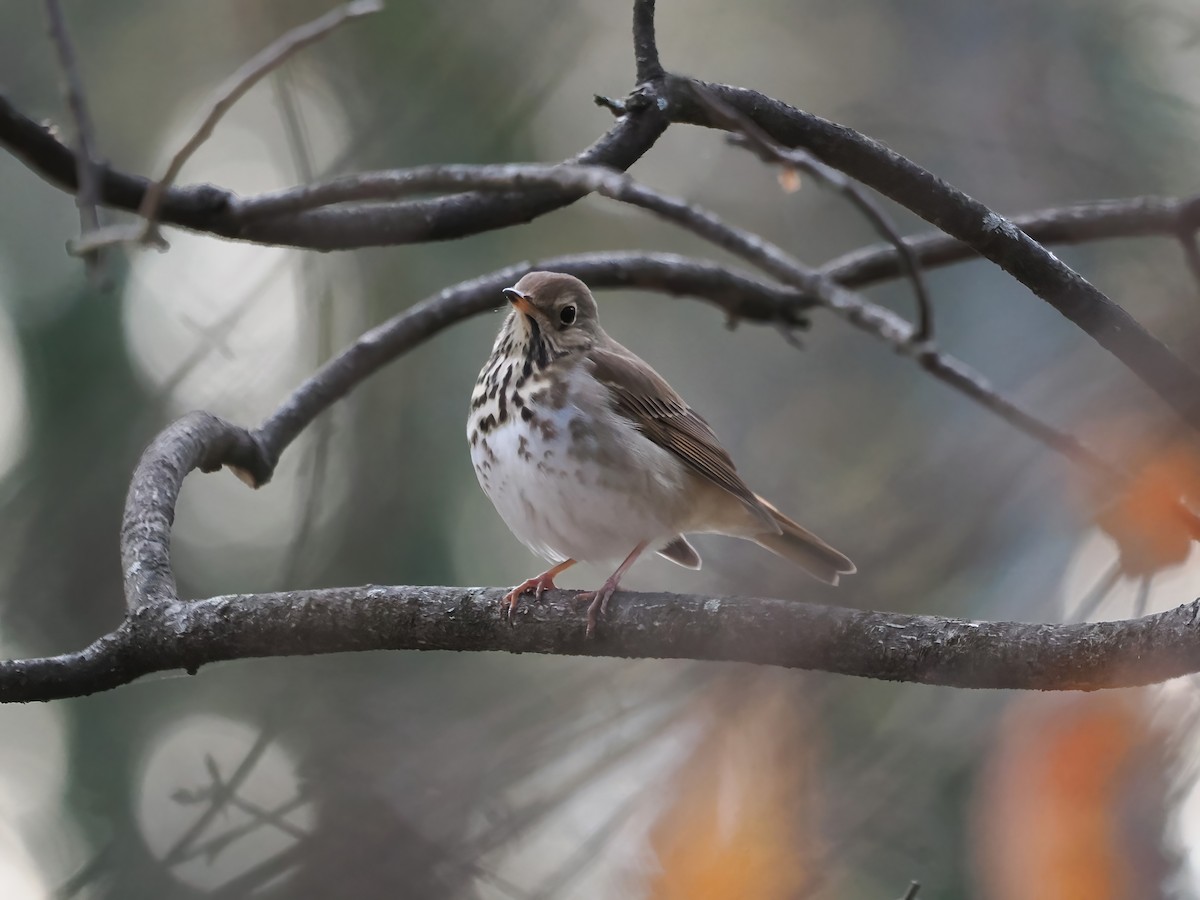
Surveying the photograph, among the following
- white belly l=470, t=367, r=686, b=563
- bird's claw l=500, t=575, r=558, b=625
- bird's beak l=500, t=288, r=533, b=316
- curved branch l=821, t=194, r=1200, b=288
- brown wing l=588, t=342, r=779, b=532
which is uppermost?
curved branch l=821, t=194, r=1200, b=288

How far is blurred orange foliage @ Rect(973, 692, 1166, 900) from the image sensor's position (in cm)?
284

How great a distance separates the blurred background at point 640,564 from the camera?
10.0ft

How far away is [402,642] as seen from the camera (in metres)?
2.75

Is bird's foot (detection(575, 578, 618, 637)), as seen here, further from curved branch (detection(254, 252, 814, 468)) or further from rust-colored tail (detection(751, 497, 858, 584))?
curved branch (detection(254, 252, 814, 468))

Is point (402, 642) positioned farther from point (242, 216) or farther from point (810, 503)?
point (810, 503)

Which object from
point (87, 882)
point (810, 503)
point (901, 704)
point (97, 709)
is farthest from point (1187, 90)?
point (97, 709)

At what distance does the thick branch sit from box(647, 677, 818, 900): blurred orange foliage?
62cm

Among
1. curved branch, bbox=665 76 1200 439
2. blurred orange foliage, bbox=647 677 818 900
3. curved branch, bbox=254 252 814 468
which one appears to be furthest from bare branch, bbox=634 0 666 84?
blurred orange foliage, bbox=647 677 818 900

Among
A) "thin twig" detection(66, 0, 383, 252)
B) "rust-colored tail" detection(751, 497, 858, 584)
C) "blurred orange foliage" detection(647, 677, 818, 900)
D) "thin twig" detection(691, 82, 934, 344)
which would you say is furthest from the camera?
"rust-colored tail" detection(751, 497, 858, 584)

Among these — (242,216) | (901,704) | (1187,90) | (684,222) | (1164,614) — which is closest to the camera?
(1164,614)

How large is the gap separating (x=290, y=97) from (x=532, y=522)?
1374 millimetres

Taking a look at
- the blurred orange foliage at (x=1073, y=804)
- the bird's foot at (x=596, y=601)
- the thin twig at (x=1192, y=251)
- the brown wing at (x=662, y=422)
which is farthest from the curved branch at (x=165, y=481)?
the thin twig at (x=1192, y=251)

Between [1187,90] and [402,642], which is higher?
[1187,90]

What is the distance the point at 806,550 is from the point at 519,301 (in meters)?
1.23
